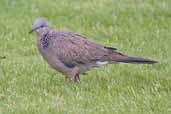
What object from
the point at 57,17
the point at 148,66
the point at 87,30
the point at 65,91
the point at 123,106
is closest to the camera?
the point at 123,106

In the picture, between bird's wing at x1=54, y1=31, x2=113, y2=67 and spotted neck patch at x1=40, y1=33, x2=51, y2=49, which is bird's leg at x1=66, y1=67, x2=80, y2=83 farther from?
spotted neck patch at x1=40, y1=33, x2=51, y2=49

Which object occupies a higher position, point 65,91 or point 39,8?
point 39,8

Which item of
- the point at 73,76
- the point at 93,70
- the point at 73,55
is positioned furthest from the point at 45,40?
the point at 93,70

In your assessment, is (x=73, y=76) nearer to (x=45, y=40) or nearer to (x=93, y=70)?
(x=45, y=40)

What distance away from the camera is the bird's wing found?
8.73 metres

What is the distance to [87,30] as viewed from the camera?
12.2 m

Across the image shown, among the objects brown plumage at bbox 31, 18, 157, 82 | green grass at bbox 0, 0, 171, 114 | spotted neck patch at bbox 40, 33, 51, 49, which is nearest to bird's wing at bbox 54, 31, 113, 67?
brown plumage at bbox 31, 18, 157, 82

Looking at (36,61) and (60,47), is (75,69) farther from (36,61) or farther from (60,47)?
(36,61)

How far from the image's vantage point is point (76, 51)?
8.80m

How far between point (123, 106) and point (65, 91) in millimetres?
960

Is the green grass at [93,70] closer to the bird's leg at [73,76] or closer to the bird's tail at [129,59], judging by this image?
the bird's leg at [73,76]

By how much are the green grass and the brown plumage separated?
21 cm

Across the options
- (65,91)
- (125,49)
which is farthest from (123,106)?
(125,49)

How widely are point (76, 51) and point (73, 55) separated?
0.23ft
